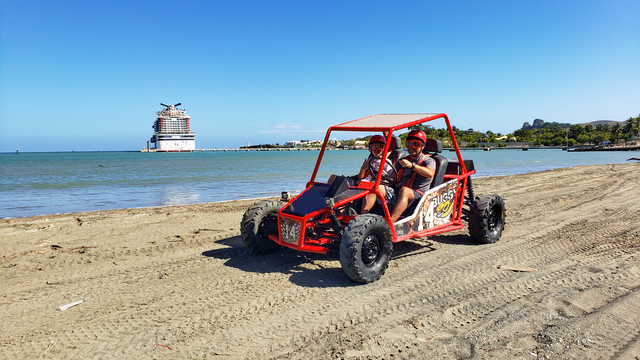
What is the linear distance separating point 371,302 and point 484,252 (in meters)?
2.65

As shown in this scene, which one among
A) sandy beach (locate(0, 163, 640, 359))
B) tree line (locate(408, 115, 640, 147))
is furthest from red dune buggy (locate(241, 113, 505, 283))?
tree line (locate(408, 115, 640, 147))

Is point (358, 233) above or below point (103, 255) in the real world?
above

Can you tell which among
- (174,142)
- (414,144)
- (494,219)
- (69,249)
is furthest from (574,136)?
(69,249)

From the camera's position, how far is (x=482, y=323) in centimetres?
348

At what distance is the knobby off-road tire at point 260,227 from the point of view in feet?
18.2

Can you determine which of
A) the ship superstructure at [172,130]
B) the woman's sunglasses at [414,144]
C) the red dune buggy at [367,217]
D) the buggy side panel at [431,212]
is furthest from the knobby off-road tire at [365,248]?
the ship superstructure at [172,130]

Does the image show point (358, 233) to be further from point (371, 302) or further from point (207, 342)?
point (207, 342)

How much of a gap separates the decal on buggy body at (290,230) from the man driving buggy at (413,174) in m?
1.28

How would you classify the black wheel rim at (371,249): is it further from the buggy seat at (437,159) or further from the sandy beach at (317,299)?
the buggy seat at (437,159)

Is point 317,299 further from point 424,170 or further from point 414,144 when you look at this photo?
point 414,144

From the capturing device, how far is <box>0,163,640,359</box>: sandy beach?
10.3 ft

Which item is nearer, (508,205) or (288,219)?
(288,219)

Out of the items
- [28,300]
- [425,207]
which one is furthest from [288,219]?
[28,300]

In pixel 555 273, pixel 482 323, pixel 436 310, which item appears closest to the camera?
pixel 482 323
